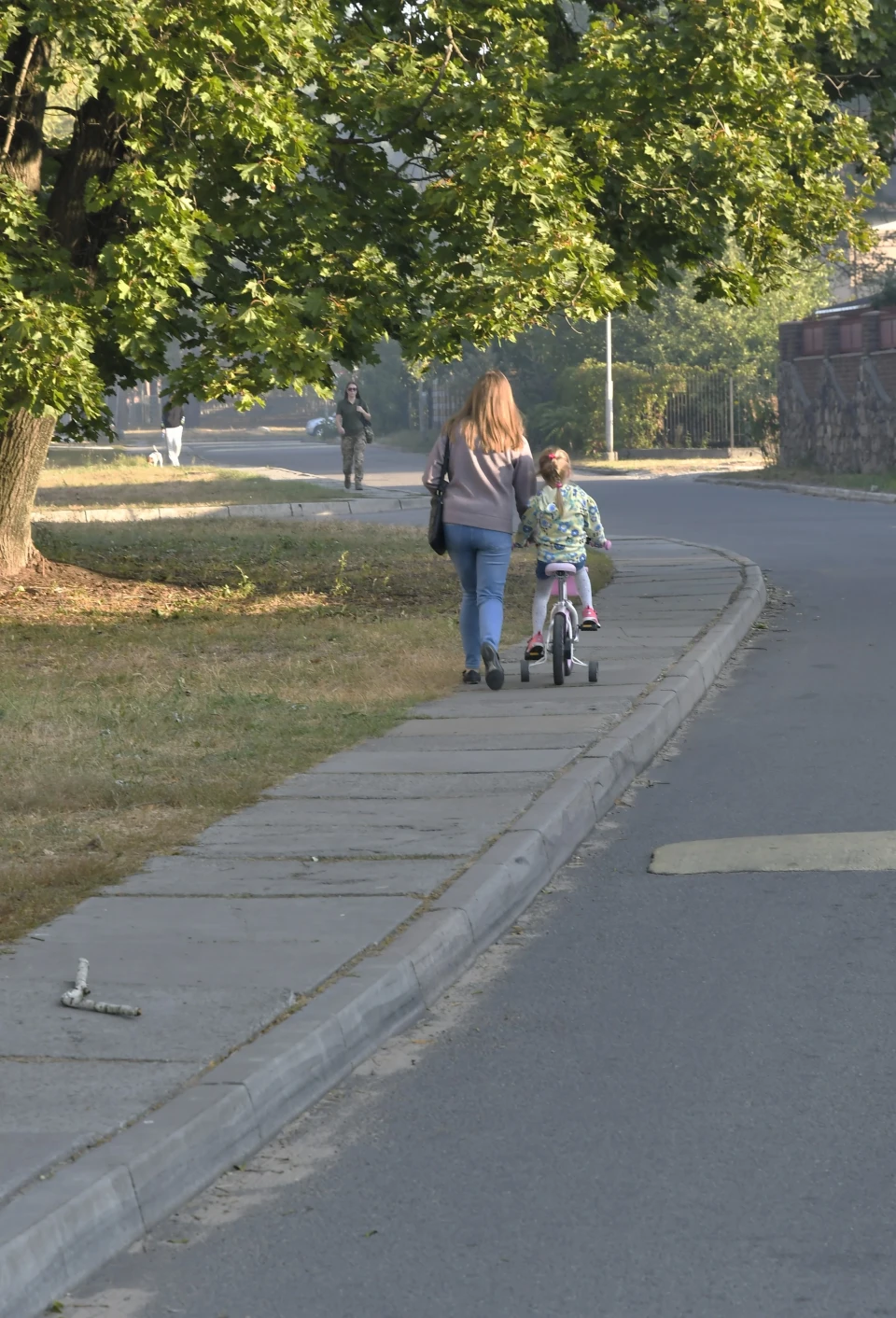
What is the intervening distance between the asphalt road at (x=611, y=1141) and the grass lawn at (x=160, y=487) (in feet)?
72.3

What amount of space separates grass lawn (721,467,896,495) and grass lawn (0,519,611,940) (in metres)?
15.3

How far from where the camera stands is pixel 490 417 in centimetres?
1120

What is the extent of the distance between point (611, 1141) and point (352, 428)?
29.5 metres

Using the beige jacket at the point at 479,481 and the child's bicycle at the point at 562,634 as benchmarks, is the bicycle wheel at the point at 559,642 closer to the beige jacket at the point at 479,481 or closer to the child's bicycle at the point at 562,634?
the child's bicycle at the point at 562,634

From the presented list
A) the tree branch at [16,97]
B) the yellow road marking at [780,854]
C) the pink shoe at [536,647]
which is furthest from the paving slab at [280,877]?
the tree branch at [16,97]

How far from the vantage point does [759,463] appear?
4969 cm

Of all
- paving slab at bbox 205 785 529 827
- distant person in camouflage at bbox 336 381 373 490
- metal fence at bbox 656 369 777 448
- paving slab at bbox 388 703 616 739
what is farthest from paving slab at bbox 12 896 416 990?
metal fence at bbox 656 369 777 448

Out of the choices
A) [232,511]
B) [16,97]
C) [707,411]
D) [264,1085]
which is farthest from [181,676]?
[707,411]

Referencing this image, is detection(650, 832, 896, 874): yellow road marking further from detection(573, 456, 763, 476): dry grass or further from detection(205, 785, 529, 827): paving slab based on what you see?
detection(573, 456, 763, 476): dry grass

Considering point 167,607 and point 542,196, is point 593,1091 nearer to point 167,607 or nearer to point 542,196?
point 542,196

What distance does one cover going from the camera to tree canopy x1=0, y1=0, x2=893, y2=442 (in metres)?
13.1

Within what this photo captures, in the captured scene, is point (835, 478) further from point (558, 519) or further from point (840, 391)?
point (558, 519)

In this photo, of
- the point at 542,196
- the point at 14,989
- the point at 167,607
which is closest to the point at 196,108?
the point at 542,196

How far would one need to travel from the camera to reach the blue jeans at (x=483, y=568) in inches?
445
